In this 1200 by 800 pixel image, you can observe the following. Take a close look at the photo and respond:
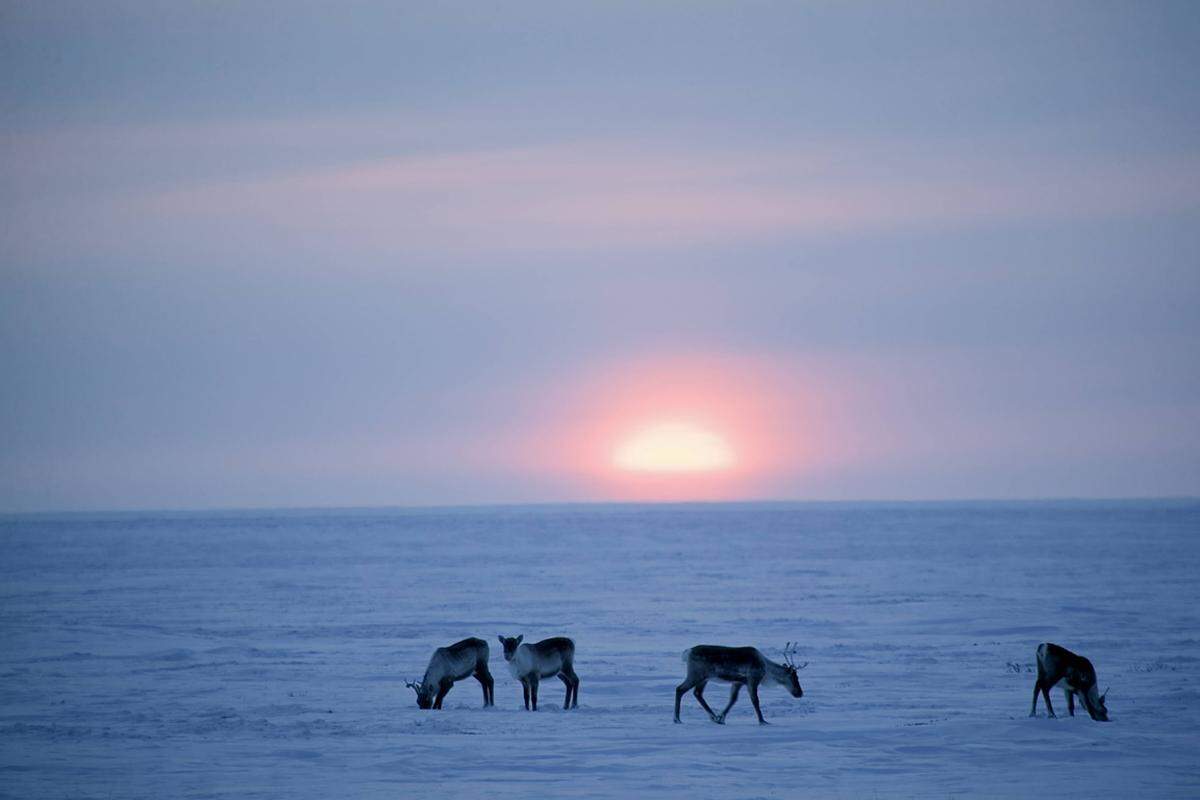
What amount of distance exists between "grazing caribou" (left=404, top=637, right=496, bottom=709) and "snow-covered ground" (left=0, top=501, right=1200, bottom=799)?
0.36 meters

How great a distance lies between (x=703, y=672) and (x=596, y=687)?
4.23 metres

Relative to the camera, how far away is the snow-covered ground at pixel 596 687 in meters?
15.5

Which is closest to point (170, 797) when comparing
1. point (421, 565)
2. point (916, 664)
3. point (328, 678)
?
point (328, 678)

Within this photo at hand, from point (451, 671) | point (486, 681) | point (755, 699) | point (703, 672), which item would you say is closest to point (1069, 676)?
point (755, 699)

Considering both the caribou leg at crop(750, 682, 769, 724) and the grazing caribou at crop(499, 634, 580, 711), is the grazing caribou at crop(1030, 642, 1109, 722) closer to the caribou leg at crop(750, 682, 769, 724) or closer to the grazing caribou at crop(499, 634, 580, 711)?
the caribou leg at crop(750, 682, 769, 724)

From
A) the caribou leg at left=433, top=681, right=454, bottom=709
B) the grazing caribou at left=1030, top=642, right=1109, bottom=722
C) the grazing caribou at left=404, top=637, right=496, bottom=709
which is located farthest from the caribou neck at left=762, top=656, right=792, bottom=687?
the caribou leg at left=433, top=681, right=454, bottom=709

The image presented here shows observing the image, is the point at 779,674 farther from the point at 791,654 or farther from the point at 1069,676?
the point at 791,654

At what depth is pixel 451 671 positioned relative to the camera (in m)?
20.5

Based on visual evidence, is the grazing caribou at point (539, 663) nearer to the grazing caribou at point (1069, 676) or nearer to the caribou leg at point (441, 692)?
the caribou leg at point (441, 692)

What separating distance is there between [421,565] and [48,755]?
4449 cm

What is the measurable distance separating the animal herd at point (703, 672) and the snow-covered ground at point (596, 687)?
13.2 inches

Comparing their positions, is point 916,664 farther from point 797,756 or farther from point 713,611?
point 713,611

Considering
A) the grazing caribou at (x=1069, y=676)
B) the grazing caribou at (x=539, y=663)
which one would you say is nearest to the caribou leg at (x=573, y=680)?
the grazing caribou at (x=539, y=663)

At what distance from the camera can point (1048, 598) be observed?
3884cm
